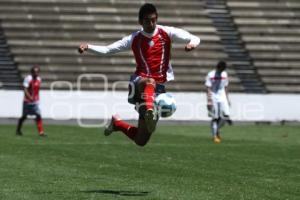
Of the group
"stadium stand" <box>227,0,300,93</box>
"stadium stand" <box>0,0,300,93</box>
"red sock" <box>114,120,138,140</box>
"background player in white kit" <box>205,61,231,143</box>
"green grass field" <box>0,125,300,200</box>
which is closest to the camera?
"green grass field" <box>0,125,300,200</box>

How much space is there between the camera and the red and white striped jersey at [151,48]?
11852mm

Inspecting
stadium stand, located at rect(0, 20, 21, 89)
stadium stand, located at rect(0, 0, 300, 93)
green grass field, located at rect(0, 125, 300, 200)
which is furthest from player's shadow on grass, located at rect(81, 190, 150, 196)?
stadium stand, located at rect(0, 0, 300, 93)

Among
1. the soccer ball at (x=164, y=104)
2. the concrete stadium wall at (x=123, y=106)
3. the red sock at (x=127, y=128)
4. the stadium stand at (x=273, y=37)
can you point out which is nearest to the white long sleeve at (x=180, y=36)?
the soccer ball at (x=164, y=104)

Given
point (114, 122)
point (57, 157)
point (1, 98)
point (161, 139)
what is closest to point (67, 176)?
point (114, 122)

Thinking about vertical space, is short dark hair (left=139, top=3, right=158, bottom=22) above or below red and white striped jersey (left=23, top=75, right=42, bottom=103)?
above

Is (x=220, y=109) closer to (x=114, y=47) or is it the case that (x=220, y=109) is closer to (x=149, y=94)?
(x=114, y=47)

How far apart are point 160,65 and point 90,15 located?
96.7ft

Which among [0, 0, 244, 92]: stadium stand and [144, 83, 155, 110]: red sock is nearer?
[144, 83, 155, 110]: red sock

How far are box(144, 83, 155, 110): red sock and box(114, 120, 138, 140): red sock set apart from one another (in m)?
0.85

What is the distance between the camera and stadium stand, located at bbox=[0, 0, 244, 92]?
1524 inches

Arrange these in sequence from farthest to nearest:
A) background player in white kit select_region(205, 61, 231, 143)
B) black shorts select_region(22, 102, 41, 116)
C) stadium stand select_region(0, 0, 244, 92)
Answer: stadium stand select_region(0, 0, 244, 92)
black shorts select_region(22, 102, 41, 116)
background player in white kit select_region(205, 61, 231, 143)

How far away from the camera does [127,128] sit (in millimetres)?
12211

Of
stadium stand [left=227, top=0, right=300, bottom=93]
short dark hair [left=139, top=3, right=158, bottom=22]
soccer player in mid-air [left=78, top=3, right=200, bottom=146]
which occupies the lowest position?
soccer player in mid-air [left=78, top=3, right=200, bottom=146]

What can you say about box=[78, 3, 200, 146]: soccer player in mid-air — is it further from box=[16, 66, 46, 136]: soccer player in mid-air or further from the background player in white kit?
box=[16, 66, 46, 136]: soccer player in mid-air
